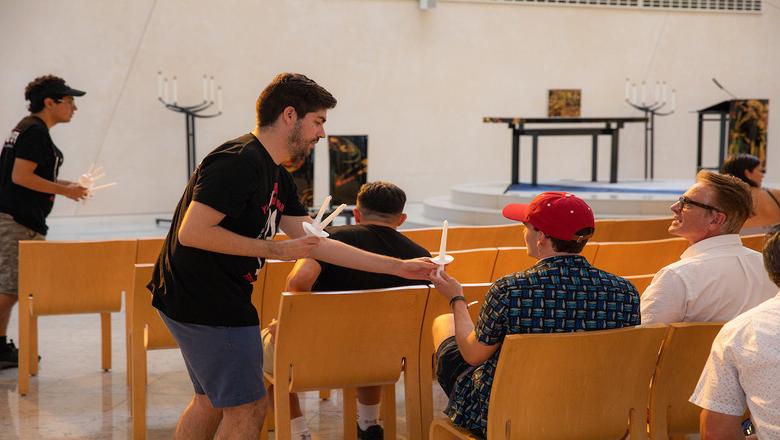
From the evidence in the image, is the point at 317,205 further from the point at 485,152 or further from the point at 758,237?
the point at 758,237

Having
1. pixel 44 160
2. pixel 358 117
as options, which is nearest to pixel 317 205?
pixel 358 117

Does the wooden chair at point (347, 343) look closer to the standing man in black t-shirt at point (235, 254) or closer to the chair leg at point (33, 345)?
the standing man in black t-shirt at point (235, 254)

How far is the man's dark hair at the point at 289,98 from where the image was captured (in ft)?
8.68

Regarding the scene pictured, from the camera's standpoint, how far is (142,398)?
3.70 metres

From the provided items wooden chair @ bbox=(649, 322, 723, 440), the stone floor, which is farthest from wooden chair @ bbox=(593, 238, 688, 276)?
wooden chair @ bbox=(649, 322, 723, 440)

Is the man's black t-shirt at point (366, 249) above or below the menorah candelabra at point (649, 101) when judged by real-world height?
below

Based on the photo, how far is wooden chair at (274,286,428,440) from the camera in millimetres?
2951

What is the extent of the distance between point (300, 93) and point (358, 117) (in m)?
9.46

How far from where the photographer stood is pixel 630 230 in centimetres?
577

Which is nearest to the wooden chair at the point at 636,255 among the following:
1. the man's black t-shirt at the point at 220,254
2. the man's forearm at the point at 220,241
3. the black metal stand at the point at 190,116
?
the man's black t-shirt at the point at 220,254

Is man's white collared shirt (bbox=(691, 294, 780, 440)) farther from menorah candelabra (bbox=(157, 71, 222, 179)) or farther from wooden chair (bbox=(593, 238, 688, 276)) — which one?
menorah candelabra (bbox=(157, 71, 222, 179))

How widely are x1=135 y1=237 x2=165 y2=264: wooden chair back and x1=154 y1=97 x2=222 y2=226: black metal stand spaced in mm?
6062

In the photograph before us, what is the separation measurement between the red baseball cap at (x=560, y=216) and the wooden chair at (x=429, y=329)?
655mm

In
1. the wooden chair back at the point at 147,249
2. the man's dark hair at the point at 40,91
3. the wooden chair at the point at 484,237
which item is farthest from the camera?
the wooden chair at the point at 484,237
